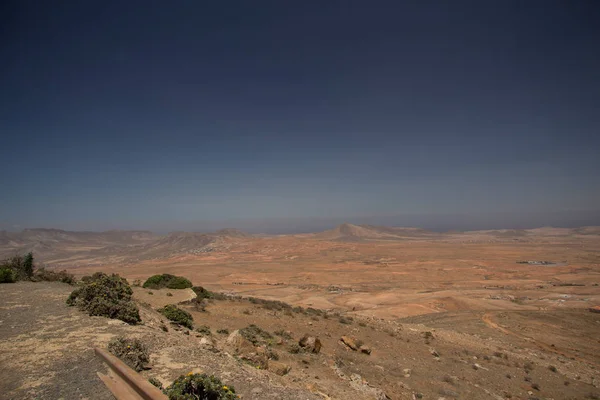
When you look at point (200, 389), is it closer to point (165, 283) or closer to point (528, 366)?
point (528, 366)

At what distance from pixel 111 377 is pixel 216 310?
11.1m

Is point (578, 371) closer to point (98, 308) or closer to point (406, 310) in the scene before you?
point (406, 310)

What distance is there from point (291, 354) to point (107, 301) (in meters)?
6.45

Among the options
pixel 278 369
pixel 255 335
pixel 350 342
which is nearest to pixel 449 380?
pixel 350 342

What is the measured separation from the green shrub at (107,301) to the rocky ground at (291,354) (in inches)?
14.3

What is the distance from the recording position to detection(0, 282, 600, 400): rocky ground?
590 cm

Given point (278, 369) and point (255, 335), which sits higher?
point (278, 369)

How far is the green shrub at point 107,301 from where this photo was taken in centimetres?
891

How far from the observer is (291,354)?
10.7 m

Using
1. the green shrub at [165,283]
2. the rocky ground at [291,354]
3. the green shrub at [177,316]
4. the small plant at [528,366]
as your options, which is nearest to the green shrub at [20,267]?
the rocky ground at [291,354]

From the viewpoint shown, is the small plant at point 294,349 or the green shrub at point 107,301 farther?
the small plant at point 294,349

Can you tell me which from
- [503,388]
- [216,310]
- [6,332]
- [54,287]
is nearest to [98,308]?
[6,332]

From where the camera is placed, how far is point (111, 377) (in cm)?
534

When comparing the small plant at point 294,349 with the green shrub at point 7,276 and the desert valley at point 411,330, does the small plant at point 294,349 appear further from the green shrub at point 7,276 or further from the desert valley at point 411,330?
the green shrub at point 7,276
